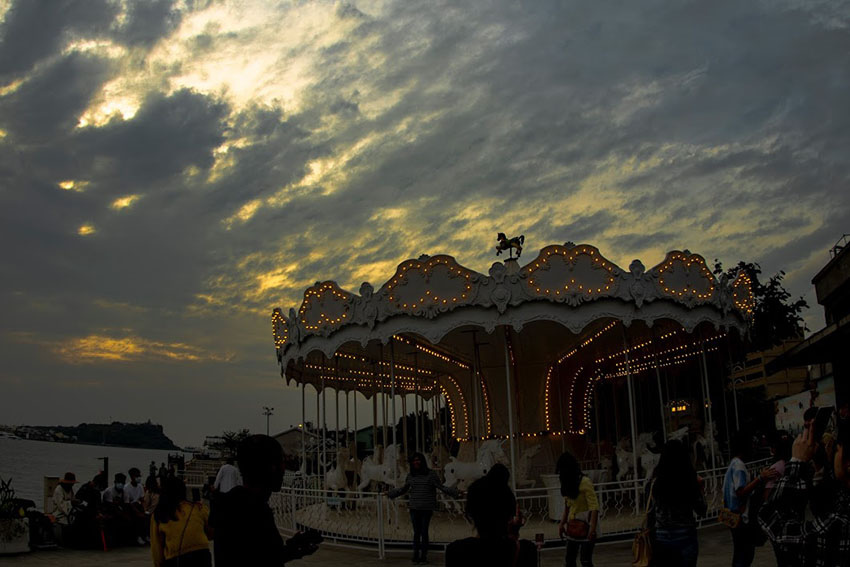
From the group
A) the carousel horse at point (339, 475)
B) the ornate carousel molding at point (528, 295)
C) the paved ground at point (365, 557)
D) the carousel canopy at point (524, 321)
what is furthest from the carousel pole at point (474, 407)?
the paved ground at point (365, 557)

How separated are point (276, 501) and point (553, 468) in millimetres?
5713

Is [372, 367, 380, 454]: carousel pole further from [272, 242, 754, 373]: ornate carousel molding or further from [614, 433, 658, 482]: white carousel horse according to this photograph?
[272, 242, 754, 373]: ornate carousel molding

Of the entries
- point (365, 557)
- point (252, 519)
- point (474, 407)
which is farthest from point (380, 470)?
point (252, 519)

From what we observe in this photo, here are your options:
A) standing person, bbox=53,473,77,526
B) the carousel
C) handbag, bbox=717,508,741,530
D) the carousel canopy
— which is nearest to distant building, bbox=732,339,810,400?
the carousel

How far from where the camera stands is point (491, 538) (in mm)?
3002

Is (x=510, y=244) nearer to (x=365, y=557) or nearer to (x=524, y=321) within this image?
(x=524, y=321)

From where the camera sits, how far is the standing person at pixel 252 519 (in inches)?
131

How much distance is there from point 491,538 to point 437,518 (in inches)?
486

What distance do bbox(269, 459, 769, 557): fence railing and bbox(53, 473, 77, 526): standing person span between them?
3942mm

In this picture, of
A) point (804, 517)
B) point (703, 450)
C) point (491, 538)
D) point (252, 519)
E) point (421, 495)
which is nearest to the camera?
point (491, 538)

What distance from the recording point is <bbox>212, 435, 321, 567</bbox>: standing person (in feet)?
11.0

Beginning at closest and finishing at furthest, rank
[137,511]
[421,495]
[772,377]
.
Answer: [421,495], [137,511], [772,377]

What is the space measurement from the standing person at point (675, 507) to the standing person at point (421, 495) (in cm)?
547

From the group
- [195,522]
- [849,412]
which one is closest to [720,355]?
[849,412]
